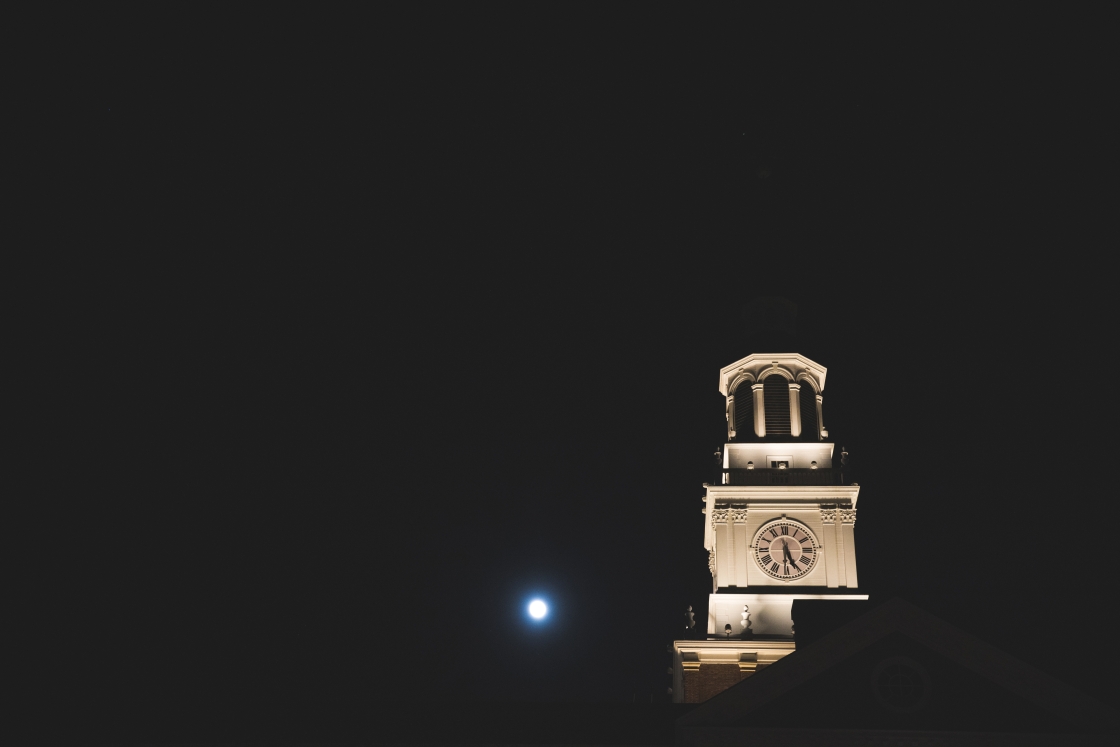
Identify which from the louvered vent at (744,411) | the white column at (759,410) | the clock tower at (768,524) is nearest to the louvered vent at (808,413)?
the clock tower at (768,524)

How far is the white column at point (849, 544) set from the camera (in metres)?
39.3

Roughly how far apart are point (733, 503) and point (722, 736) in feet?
57.2

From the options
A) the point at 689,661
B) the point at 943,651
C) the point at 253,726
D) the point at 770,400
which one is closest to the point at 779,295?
the point at 770,400

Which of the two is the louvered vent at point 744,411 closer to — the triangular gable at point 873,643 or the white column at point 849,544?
A: the white column at point 849,544

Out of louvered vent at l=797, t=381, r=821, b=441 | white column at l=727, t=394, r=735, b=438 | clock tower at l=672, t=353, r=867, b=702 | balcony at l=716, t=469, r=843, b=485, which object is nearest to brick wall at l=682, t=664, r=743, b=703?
clock tower at l=672, t=353, r=867, b=702

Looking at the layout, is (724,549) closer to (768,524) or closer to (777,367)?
(768,524)

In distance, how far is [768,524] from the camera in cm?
4041

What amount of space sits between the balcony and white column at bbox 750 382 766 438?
5.40ft

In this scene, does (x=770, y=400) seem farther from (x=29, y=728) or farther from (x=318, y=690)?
(x=29, y=728)

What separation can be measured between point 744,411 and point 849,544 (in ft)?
21.2

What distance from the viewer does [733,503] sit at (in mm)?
40594

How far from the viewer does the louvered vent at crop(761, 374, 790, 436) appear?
42.6 metres

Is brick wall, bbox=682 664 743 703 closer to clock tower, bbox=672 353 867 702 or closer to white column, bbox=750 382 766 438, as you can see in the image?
clock tower, bbox=672 353 867 702

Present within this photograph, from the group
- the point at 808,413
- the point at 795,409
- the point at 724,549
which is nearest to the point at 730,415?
the point at 795,409
